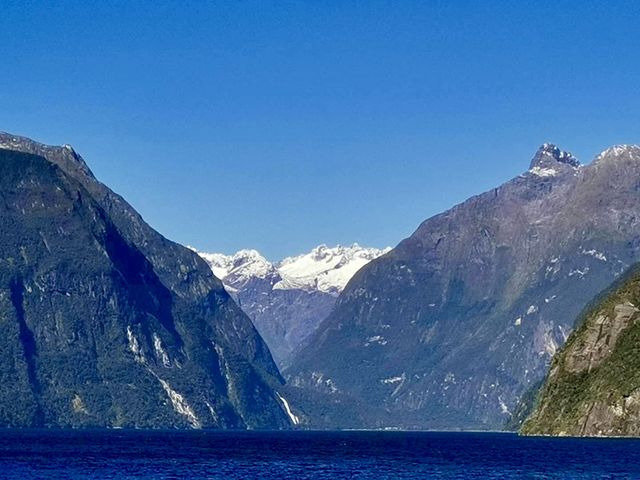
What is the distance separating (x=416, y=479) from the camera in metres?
196

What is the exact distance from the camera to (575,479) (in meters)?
192

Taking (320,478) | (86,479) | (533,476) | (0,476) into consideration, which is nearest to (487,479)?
(533,476)

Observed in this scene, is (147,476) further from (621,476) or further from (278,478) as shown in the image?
(621,476)

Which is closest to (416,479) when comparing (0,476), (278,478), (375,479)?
(375,479)

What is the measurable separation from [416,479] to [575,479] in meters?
22.3

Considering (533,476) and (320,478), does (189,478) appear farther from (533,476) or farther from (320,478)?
(533,476)

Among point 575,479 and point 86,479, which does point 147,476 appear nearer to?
point 86,479

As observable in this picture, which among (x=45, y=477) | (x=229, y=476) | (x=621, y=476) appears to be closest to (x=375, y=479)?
(x=229, y=476)

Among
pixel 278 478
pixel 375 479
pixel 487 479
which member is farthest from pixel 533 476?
pixel 278 478

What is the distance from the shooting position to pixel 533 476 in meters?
200

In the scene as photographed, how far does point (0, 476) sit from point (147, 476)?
68.2ft

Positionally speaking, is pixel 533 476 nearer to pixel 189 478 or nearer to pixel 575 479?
pixel 575 479

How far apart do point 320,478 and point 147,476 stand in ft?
81.2

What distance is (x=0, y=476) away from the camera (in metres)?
196
